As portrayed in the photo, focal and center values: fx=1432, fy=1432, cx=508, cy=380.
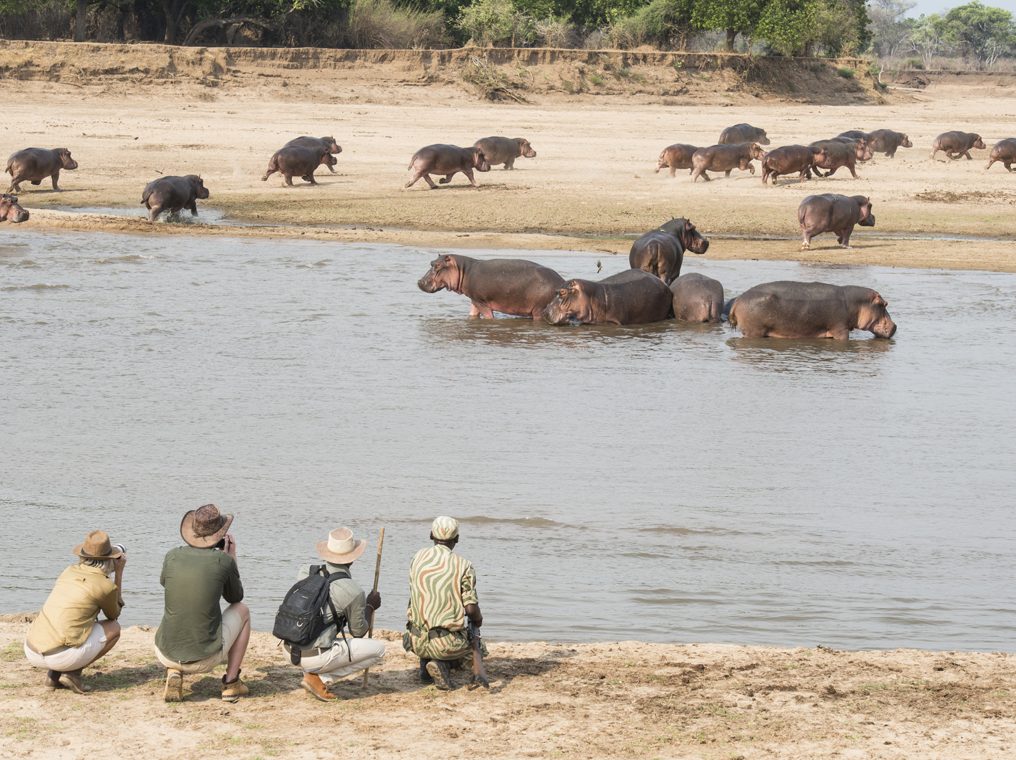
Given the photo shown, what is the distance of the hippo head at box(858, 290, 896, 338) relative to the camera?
15.0 m

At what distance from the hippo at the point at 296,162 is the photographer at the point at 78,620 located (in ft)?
65.3

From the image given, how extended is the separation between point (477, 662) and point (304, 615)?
78 centimetres

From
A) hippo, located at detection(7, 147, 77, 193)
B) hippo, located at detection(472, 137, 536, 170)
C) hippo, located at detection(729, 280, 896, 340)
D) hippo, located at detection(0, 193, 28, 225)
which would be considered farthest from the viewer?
hippo, located at detection(472, 137, 536, 170)

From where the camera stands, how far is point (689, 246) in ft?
60.0

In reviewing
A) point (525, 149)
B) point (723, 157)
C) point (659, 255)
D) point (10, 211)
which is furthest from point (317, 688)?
point (525, 149)

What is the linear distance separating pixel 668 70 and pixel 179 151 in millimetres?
17435

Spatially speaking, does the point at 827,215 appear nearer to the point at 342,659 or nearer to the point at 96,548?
the point at 342,659

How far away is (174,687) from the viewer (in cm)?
589

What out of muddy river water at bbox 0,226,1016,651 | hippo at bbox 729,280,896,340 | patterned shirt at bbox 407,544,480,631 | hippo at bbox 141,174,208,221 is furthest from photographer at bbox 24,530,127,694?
hippo at bbox 141,174,208,221

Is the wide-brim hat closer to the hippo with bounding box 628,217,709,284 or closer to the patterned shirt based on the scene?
the patterned shirt

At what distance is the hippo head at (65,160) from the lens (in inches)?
976

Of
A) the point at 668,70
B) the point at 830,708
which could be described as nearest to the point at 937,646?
the point at 830,708

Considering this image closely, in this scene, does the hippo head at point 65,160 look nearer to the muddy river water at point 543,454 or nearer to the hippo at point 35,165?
the hippo at point 35,165

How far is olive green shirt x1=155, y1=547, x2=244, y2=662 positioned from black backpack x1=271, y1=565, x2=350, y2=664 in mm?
286
